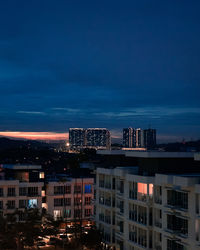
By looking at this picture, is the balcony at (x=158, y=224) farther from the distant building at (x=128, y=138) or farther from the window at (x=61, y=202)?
the distant building at (x=128, y=138)

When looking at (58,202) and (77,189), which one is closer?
(58,202)

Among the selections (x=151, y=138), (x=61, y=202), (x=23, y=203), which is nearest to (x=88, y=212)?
(x=61, y=202)

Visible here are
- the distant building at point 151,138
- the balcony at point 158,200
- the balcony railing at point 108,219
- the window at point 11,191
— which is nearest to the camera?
the balcony at point 158,200

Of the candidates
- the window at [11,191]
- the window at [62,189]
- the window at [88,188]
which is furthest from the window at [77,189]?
the window at [11,191]

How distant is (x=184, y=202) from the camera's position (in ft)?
95.8

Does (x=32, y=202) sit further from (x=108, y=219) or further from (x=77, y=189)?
(x=108, y=219)

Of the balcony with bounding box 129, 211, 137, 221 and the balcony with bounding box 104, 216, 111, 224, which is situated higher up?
the balcony with bounding box 129, 211, 137, 221

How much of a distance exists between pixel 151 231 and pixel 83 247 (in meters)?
13.3

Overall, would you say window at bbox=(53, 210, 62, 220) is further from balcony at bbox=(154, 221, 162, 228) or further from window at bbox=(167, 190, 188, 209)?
window at bbox=(167, 190, 188, 209)

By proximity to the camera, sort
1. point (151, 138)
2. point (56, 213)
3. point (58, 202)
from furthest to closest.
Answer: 1. point (151, 138)
2. point (58, 202)
3. point (56, 213)

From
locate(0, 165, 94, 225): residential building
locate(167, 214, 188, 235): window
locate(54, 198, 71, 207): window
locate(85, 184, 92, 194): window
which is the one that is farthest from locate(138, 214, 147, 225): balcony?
locate(85, 184, 92, 194): window

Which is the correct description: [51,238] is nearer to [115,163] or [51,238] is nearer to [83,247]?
[83,247]

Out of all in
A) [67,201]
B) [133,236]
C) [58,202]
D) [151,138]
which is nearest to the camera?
[133,236]

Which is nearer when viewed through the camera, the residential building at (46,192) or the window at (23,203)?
the residential building at (46,192)
